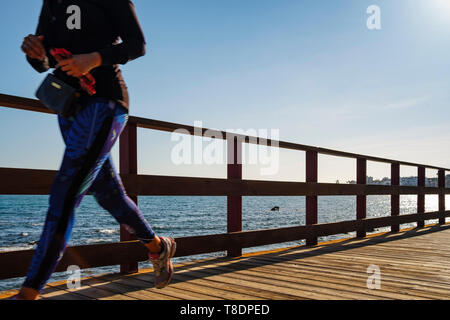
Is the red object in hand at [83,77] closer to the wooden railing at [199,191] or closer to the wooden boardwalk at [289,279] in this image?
the wooden railing at [199,191]

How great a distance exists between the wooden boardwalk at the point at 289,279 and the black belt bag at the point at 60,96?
1.38 metres

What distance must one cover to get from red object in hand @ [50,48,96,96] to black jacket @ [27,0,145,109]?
3 centimetres

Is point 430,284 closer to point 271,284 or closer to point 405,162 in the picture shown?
point 271,284

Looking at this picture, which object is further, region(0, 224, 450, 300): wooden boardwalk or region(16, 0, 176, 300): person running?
region(0, 224, 450, 300): wooden boardwalk

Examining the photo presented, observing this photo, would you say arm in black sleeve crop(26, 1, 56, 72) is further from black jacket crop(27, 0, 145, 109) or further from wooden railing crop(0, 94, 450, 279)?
wooden railing crop(0, 94, 450, 279)

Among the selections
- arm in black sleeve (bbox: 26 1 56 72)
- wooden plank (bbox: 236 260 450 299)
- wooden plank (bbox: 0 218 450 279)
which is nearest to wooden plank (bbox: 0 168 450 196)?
wooden plank (bbox: 0 218 450 279)

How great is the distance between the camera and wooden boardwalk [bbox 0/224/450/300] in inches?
105

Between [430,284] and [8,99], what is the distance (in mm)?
3339

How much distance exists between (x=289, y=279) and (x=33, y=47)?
2.47 m

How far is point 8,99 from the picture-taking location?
2.67 metres

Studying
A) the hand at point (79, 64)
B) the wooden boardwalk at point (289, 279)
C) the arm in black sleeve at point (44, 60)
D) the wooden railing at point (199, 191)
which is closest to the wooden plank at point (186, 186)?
the wooden railing at point (199, 191)

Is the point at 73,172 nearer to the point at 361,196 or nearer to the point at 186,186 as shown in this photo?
the point at 186,186

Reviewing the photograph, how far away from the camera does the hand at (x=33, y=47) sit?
66.6 inches
